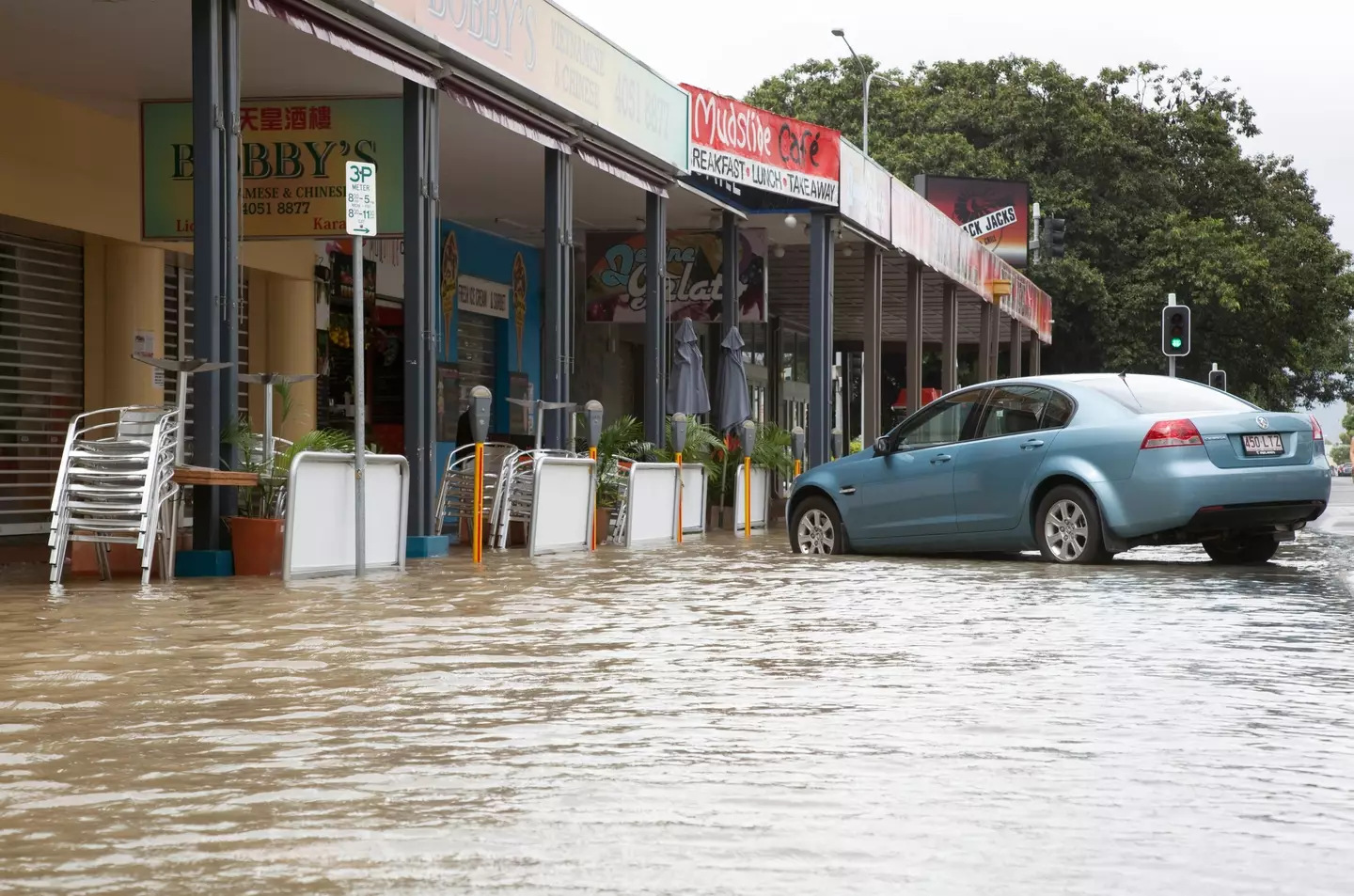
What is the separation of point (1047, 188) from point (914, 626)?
51.3 meters

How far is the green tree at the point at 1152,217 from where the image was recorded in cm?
5700

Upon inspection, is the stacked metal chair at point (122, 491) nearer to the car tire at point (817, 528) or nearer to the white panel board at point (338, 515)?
the white panel board at point (338, 515)

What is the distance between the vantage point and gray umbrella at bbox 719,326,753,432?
85.0ft

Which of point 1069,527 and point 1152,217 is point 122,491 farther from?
point 1152,217

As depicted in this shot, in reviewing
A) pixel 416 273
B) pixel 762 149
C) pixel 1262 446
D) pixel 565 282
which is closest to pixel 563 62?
pixel 565 282

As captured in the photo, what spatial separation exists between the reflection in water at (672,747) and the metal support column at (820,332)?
48.7ft

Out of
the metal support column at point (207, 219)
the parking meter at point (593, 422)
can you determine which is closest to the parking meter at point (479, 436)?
the parking meter at point (593, 422)

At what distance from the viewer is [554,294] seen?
19.5 meters

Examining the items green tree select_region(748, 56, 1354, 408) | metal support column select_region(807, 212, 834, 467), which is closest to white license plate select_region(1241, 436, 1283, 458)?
metal support column select_region(807, 212, 834, 467)

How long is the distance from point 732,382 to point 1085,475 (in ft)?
38.3

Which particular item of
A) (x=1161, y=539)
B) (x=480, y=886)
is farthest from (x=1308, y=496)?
(x=480, y=886)

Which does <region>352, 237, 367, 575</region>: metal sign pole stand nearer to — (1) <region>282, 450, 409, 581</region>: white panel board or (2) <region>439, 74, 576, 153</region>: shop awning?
(1) <region>282, 450, 409, 581</region>: white panel board

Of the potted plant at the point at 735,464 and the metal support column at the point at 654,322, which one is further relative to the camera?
the potted plant at the point at 735,464

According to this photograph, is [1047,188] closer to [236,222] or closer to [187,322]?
[187,322]
